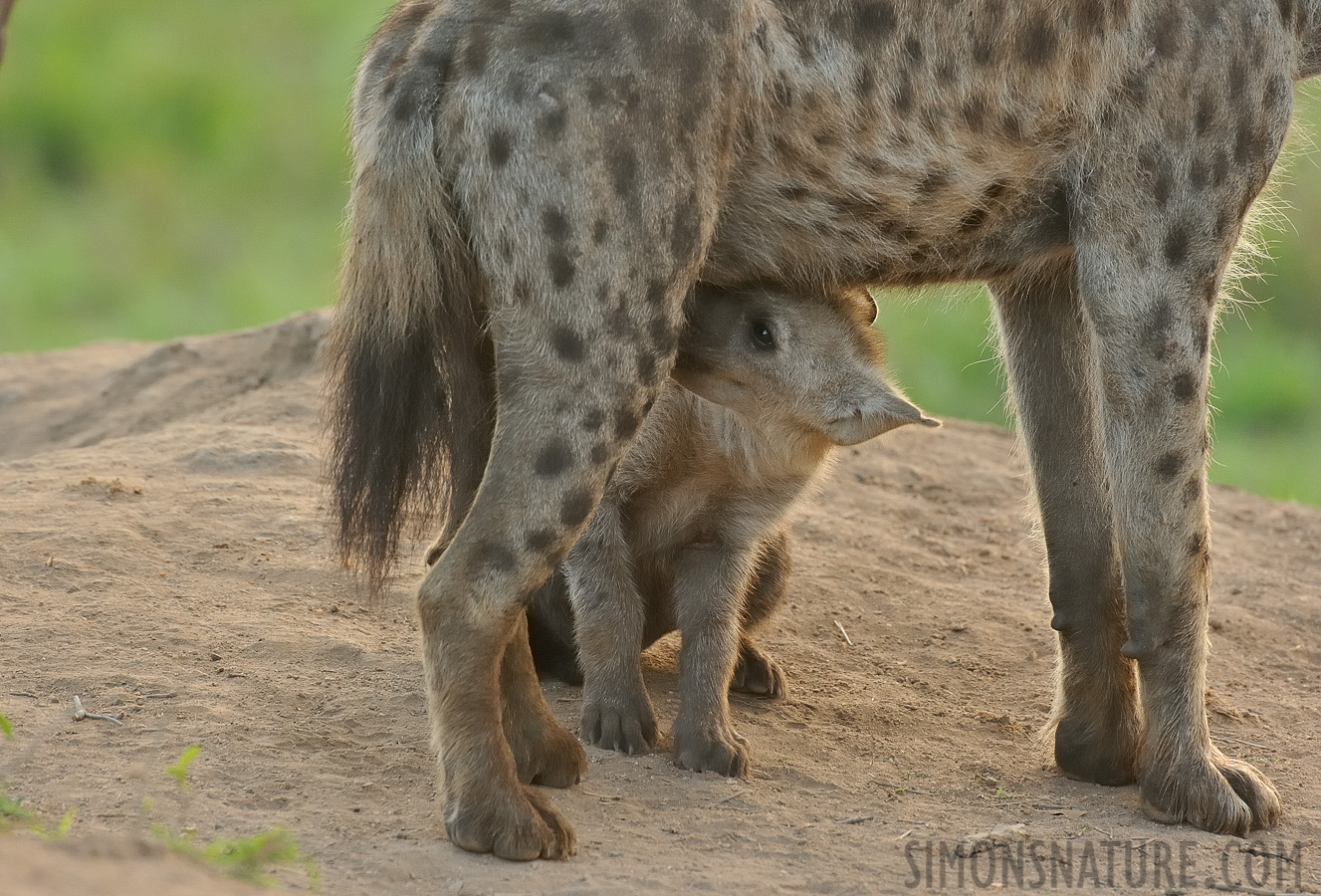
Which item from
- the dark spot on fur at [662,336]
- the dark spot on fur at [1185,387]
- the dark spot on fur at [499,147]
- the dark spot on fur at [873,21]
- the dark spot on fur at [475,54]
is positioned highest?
the dark spot on fur at [873,21]

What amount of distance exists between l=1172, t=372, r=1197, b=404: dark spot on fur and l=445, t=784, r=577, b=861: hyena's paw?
5.38ft

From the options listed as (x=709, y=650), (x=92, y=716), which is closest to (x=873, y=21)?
(x=709, y=650)

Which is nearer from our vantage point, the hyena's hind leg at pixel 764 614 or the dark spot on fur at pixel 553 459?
the dark spot on fur at pixel 553 459

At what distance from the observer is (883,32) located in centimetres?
339

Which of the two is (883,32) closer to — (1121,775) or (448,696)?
(448,696)

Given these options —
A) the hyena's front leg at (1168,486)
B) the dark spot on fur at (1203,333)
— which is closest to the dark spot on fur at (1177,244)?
the hyena's front leg at (1168,486)

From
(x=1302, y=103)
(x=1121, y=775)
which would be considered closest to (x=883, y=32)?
(x=1302, y=103)

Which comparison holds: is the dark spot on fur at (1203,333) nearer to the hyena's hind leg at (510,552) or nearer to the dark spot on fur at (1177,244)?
the dark spot on fur at (1177,244)

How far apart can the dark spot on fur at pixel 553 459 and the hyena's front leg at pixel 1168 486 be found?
1.28 meters

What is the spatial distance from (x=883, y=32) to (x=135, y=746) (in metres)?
2.18

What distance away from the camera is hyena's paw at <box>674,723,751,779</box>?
12.1 ft

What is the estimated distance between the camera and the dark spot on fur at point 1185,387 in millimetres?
3609

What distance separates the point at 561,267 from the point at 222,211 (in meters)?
10.4

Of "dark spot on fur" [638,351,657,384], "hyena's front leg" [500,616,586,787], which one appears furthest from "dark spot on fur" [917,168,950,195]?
"hyena's front leg" [500,616,586,787]
